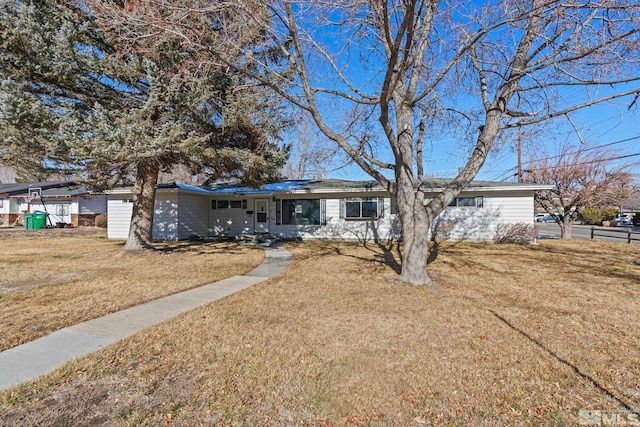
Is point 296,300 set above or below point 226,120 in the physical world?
below

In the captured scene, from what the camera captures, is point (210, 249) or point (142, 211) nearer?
point (142, 211)

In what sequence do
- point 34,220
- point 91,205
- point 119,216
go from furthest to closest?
point 91,205 < point 34,220 < point 119,216

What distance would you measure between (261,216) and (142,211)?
5992 mm

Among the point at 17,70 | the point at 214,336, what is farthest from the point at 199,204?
the point at 214,336

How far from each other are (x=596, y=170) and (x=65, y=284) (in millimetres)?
22757

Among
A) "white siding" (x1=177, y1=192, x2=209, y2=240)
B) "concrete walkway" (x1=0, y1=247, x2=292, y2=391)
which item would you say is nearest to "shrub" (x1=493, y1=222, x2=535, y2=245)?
"concrete walkway" (x1=0, y1=247, x2=292, y2=391)

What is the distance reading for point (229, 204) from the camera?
16.7m

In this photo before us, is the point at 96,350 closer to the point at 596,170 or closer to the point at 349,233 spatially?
the point at 349,233

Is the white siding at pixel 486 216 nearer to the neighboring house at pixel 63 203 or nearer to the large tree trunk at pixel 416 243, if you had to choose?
the large tree trunk at pixel 416 243

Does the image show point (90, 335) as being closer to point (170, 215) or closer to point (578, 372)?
point (578, 372)

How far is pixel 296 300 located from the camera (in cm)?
550

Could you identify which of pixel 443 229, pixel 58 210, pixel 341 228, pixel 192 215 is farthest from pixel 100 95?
pixel 58 210

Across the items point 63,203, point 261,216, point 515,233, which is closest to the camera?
point 515,233

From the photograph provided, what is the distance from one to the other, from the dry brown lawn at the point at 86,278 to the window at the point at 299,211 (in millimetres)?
3816
